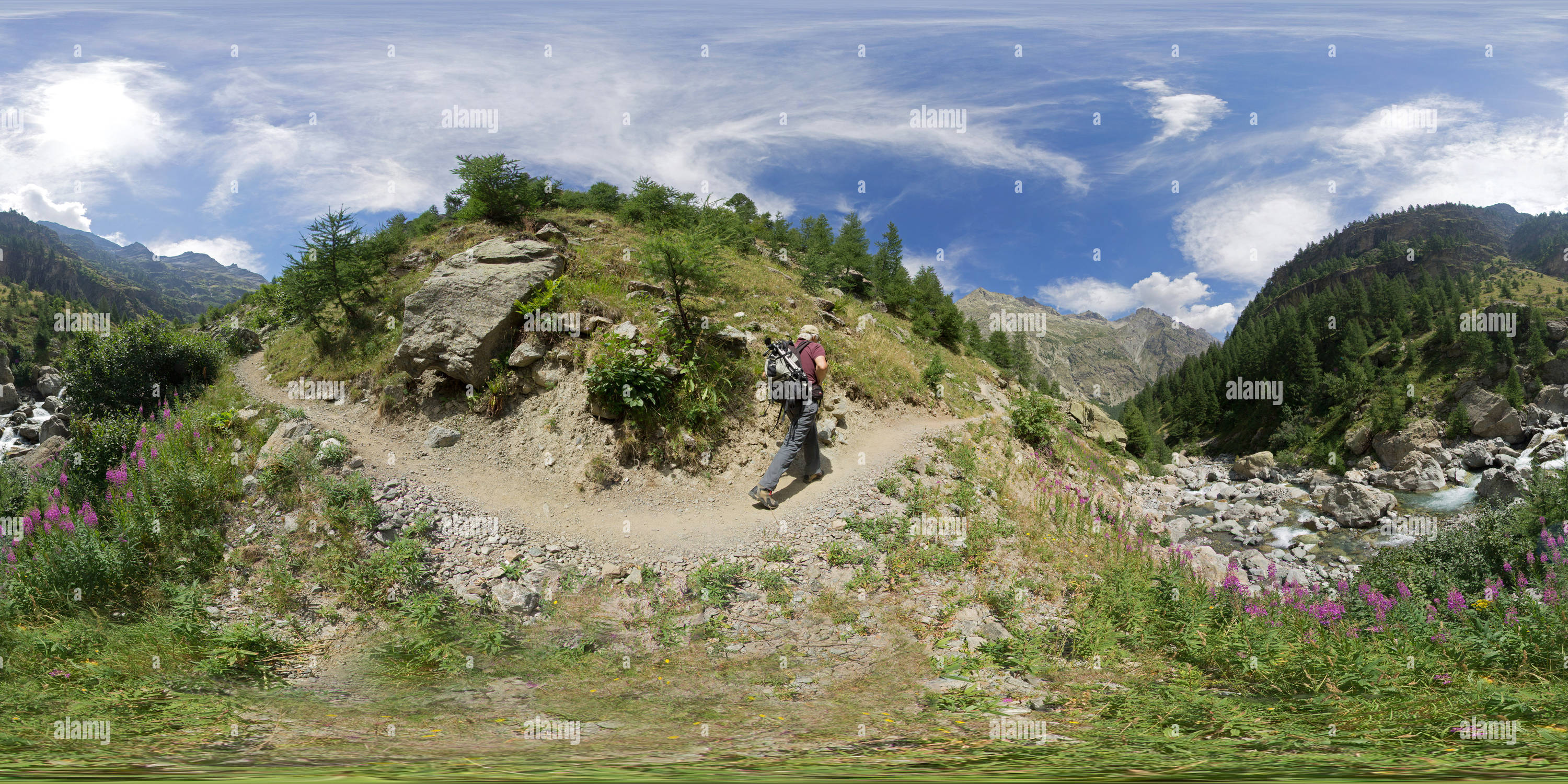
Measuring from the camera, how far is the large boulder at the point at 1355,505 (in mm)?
26125

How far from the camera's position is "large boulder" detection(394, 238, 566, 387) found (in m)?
12.6

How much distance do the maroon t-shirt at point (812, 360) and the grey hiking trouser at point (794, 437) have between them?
0.24m

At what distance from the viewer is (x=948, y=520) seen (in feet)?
30.4

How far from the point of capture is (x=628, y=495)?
10.4 m

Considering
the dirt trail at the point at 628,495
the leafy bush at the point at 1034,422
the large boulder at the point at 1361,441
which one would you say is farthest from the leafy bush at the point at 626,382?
the large boulder at the point at 1361,441

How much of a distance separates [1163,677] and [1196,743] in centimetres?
264

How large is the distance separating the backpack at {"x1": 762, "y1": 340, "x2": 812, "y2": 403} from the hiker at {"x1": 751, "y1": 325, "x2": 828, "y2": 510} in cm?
2

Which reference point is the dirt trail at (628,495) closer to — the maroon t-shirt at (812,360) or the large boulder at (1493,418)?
the maroon t-shirt at (812,360)

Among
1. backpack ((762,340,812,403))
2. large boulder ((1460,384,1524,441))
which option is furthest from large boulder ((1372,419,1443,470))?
backpack ((762,340,812,403))

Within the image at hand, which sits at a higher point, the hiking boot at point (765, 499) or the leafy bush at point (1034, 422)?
the leafy bush at point (1034, 422)

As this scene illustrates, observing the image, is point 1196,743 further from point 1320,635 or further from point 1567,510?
point 1567,510

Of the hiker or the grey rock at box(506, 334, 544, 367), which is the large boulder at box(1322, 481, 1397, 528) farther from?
the grey rock at box(506, 334, 544, 367)

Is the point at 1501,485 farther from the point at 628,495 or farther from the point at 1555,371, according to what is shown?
the point at 1555,371

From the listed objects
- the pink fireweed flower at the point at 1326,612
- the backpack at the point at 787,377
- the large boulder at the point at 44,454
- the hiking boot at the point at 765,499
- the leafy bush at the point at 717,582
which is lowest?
the pink fireweed flower at the point at 1326,612
